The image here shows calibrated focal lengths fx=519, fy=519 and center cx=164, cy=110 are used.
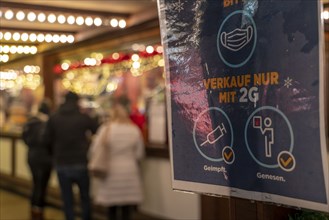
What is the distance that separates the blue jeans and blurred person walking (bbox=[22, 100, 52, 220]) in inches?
28.2

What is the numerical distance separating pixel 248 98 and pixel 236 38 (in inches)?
9.6

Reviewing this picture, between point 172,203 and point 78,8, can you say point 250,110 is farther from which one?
point 78,8

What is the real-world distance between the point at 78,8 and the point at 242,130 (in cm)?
470

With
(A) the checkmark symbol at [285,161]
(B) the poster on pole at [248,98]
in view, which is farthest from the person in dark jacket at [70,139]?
(A) the checkmark symbol at [285,161]

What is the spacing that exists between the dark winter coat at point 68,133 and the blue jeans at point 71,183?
65 mm

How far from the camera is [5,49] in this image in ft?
15.8

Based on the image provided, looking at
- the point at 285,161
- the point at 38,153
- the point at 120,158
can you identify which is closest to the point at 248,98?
the point at 285,161

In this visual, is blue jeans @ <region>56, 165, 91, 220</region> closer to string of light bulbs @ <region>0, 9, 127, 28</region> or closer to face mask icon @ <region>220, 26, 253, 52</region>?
string of light bulbs @ <region>0, 9, 127, 28</region>

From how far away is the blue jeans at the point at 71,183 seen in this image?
5.35m

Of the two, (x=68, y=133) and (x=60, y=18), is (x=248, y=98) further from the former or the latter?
(x=60, y=18)

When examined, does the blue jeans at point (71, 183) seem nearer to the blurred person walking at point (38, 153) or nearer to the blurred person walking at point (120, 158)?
the blurred person walking at point (120, 158)

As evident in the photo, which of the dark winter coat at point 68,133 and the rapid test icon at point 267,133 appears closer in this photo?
the rapid test icon at point 267,133

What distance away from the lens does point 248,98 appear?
1981 millimetres

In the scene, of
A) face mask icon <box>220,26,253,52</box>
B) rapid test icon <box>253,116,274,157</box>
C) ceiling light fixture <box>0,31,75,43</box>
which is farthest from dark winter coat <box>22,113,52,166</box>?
rapid test icon <box>253,116,274,157</box>
